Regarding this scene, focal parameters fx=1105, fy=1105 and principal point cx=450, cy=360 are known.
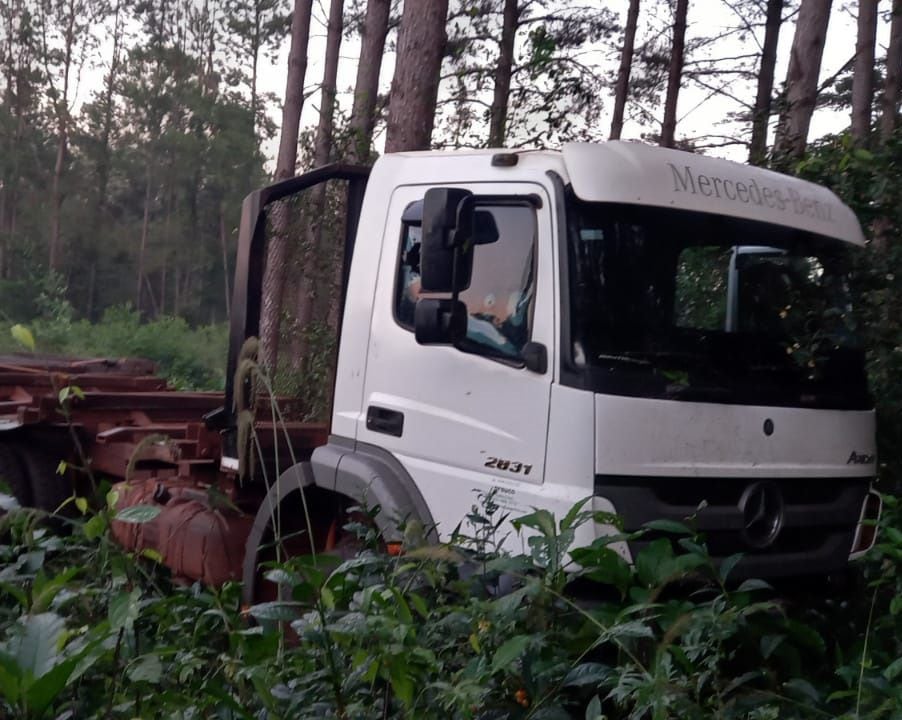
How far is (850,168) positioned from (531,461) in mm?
3788

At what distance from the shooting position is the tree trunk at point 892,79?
8.12 m

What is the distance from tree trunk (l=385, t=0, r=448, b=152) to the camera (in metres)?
9.53

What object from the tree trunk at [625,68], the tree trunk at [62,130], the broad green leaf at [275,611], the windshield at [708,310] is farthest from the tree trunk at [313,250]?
the tree trunk at [62,130]

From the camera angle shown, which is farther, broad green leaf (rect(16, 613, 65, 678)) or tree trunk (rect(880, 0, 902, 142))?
tree trunk (rect(880, 0, 902, 142))

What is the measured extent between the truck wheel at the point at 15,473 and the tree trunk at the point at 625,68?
1454 centimetres

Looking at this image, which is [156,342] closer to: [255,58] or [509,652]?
[255,58]

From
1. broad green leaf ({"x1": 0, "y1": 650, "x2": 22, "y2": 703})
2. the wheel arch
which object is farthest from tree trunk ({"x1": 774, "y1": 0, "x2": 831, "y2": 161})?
broad green leaf ({"x1": 0, "y1": 650, "x2": 22, "y2": 703})

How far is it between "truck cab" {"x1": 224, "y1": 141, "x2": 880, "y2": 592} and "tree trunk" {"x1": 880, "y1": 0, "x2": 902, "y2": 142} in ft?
9.19

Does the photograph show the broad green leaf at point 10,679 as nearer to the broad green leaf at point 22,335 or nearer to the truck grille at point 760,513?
the broad green leaf at point 22,335

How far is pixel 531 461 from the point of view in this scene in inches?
173

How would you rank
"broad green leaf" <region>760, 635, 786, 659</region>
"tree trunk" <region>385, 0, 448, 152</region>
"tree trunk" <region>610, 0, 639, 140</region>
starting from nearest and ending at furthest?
"broad green leaf" <region>760, 635, 786, 659</region> → "tree trunk" <region>385, 0, 448, 152</region> → "tree trunk" <region>610, 0, 639, 140</region>

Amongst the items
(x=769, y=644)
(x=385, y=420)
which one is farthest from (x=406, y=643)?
(x=385, y=420)

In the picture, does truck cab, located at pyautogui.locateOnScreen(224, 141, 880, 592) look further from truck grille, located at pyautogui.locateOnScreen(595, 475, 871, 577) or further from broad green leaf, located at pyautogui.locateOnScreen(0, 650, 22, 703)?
broad green leaf, located at pyautogui.locateOnScreen(0, 650, 22, 703)

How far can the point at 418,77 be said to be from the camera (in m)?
9.58
